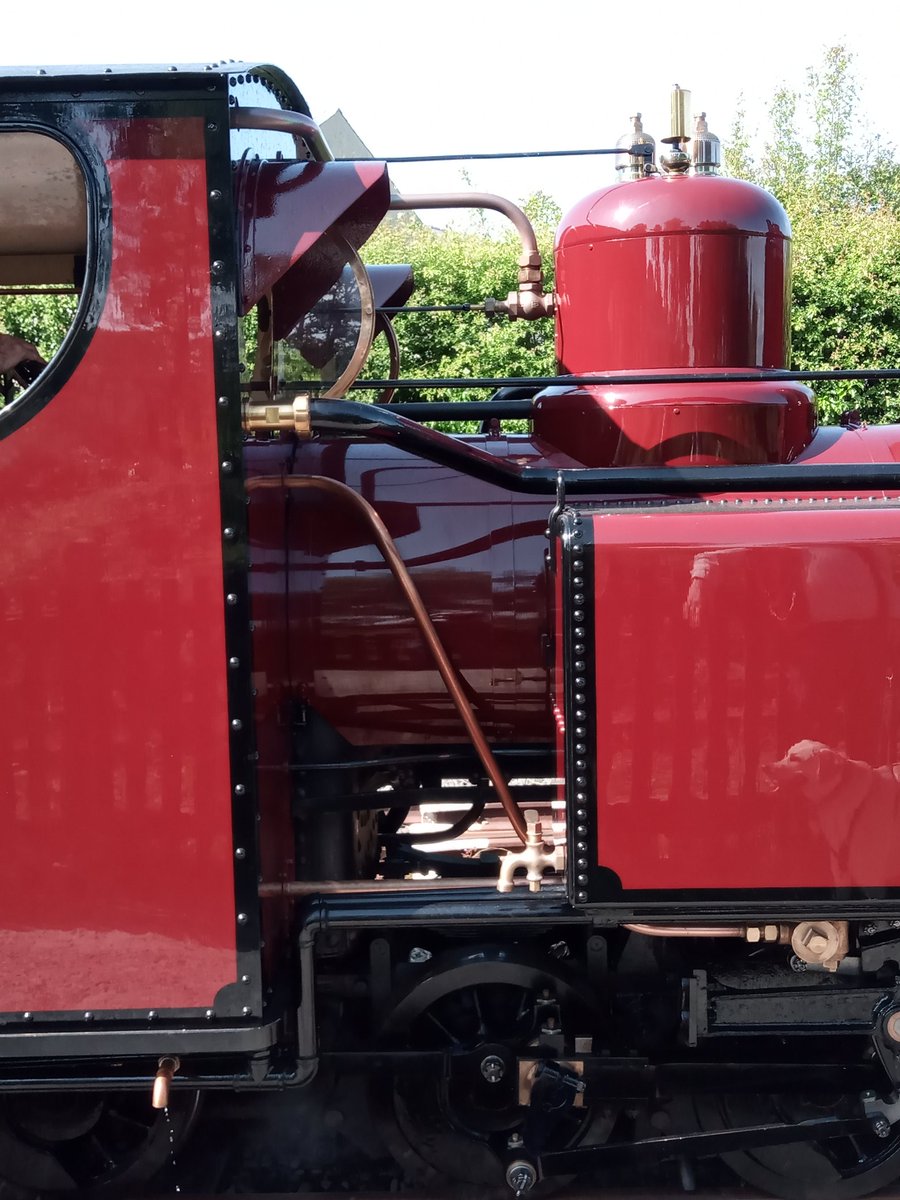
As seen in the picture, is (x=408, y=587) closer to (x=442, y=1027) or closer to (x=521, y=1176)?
(x=442, y=1027)

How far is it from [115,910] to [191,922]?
5.3 inches

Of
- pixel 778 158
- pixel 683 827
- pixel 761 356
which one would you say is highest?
pixel 778 158

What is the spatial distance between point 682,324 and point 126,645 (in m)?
1.48

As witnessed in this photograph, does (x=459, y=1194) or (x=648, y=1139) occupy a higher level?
(x=648, y=1139)

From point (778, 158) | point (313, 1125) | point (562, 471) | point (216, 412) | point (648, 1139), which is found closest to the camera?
point (216, 412)

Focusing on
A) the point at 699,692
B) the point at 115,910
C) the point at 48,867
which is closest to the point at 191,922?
→ the point at 115,910

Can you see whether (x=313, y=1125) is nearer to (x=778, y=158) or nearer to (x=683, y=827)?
(x=683, y=827)

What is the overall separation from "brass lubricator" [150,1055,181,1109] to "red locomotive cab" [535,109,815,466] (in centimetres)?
155

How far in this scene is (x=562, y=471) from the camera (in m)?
2.13

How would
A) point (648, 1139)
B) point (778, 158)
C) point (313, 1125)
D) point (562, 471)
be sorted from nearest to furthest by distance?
point (562, 471)
point (648, 1139)
point (313, 1125)
point (778, 158)

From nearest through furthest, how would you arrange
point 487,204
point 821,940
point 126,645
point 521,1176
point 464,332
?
point 126,645 < point 821,940 < point 521,1176 < point 487,204 < point 464,332

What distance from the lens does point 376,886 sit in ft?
7.27

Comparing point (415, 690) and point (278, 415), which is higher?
point (278, 415)

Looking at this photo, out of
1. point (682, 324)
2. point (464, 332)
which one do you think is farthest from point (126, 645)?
point (464, 332)
